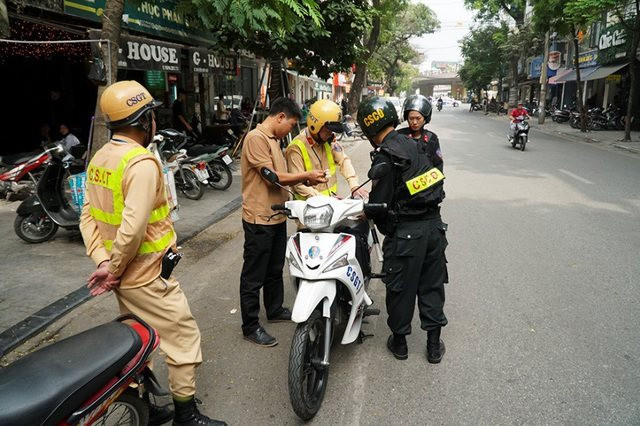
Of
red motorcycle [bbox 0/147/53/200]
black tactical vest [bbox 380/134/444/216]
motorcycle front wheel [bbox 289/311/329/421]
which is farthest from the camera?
red motorcycle [bbox 0/147/53/200]

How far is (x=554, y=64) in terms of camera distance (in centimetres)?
2795

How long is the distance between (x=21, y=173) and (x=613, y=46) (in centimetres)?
2611

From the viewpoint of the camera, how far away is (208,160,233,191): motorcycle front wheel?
900 centimetres

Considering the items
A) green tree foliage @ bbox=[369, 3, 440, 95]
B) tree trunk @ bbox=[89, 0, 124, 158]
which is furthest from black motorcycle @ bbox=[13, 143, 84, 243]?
green tree foliage @ bbox=[369, 3, 440, 95]

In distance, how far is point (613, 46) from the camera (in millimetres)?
23969

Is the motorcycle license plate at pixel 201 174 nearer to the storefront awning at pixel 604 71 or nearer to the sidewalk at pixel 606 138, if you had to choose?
the sidewalk at pixel 606 138

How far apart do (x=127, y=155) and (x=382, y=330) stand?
231 cm

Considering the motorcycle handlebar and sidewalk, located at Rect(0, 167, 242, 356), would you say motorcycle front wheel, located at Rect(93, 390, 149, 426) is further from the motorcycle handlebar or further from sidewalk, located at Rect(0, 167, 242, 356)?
sidewalk, located at Rect(0, 167, 242, 356)

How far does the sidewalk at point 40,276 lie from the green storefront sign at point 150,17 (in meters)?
3.38

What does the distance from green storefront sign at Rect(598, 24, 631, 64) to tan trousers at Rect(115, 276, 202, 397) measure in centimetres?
2459

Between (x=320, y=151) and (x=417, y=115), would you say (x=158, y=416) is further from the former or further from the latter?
(x=417, y=115)

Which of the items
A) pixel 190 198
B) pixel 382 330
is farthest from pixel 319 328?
pixel 190 198

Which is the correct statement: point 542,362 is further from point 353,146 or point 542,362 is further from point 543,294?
point 353,146

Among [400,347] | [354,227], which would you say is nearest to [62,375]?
[354,227]
